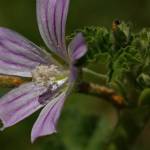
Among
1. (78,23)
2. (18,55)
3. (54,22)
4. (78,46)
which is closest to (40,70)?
(18,55)

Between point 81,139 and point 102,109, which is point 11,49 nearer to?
point 81,139

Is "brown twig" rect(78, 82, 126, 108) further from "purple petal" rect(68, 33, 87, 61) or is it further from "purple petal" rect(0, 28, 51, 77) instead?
"purple petal" rect(68, 33, 87, 61)

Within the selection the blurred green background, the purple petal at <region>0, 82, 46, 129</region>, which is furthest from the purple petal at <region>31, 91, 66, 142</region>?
the blurred green background

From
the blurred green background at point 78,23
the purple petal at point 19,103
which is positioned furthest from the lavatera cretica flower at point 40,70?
the blurred green background at point 78,23

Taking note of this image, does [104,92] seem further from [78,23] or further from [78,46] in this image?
[78,23]

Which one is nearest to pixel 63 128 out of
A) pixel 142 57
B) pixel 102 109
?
pixel 102 109

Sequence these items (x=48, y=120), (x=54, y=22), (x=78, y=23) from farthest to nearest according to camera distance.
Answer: (x=78, y=23) < (x=54, y=22) < (x=48, y=120)
